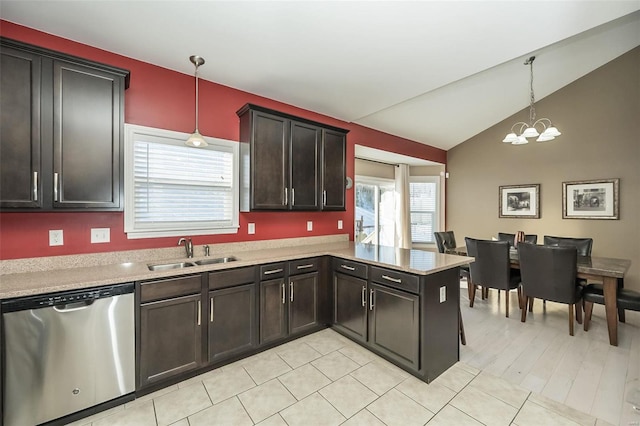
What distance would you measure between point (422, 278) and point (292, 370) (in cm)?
135

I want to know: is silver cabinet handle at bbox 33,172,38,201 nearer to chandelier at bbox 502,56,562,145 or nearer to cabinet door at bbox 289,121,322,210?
cabinet door at bbox 289,121,322,210

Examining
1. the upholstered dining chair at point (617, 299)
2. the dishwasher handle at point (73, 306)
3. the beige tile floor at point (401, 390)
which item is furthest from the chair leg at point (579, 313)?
the dishwasher handle at point (73, 306)

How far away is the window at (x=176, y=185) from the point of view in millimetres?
2457

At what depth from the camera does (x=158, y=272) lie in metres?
2.06

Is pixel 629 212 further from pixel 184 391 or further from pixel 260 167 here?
pixel 184 391

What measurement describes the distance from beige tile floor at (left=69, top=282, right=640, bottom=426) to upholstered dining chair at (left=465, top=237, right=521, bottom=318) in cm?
75

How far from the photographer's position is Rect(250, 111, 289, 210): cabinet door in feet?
9.33

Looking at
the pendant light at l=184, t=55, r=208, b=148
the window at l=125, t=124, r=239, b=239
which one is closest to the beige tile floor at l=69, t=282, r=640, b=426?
the window at l=125, t=124, r=239, b=239

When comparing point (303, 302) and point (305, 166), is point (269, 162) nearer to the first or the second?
point (305, 166)

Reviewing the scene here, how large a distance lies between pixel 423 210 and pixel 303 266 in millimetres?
4231

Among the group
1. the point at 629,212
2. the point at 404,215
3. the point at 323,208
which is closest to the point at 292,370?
the point at 323,208

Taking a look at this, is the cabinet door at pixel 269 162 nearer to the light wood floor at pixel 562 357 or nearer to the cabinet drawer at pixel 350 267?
the cabinet drawer at pixel 350 267

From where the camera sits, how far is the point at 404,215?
5.84 meters

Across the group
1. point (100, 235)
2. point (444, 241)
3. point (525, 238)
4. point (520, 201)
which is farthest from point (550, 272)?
point (100, 235)
